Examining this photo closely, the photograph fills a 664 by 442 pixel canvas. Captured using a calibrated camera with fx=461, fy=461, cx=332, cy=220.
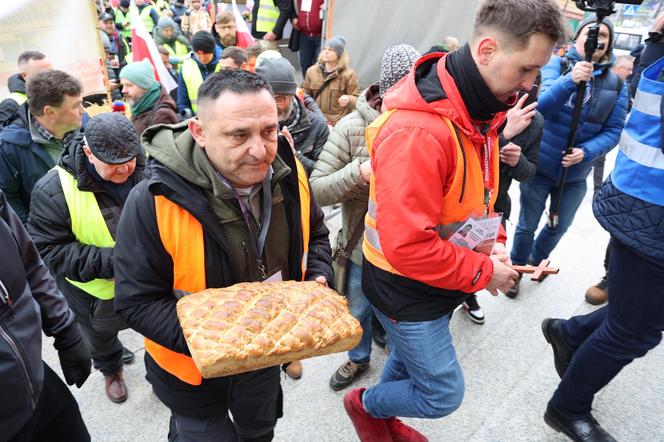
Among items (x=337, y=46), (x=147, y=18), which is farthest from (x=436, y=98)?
(x=147, y=18)

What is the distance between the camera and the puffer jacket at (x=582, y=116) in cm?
325

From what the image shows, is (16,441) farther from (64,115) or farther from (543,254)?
(543,254)

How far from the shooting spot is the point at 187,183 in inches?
61.3

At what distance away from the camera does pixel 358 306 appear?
2.78 meters

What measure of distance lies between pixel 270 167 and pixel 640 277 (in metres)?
1.71

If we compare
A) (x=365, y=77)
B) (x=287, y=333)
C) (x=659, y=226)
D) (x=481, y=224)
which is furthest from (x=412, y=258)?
(x=365, y=77)

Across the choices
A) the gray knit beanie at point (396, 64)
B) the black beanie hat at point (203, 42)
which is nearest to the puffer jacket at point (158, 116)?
the black beanie hat at point (203, 42)

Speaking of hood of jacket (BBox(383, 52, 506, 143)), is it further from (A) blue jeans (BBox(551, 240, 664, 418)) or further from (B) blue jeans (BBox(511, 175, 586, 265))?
(B) blue jeans (BBox(511, 175, 586, 265))

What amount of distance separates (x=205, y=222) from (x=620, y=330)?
1977mm

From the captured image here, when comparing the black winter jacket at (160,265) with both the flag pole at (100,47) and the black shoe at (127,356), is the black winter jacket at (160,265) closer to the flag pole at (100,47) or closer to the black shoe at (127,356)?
the black shoe at (127,356)

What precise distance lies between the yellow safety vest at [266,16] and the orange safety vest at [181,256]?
6597 mm

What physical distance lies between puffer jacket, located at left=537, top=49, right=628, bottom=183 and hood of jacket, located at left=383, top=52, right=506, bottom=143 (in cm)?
178

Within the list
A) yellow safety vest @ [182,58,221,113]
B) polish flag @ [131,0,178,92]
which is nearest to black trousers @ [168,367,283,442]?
yellow safety vest @ [182,58,221,113]

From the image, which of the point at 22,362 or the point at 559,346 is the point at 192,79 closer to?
the point at 22,362
